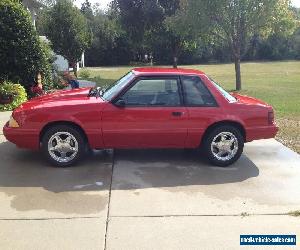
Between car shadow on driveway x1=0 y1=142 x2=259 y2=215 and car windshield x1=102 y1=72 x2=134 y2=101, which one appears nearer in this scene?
car shadow on driveway x1=0 y1=142 x2=259 y2=215

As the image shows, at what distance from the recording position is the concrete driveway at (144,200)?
13.1 ft

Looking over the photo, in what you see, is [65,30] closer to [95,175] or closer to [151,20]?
[151,20]

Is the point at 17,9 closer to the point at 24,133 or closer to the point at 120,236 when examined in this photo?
the point at 24,133

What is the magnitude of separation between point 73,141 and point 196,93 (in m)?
1.99

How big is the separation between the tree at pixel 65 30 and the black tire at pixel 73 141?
16420 mm

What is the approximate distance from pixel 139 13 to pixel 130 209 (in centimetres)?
2163

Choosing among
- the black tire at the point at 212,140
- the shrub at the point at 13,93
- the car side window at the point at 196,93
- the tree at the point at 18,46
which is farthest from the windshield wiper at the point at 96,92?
the tree at the point at 18,46

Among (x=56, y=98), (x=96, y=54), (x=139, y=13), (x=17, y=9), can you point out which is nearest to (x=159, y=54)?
(x=96, y=54)

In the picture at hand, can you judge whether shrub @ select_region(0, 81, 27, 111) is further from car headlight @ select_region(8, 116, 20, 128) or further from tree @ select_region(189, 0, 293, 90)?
tree @ select_region(189, 0, 293, 90)

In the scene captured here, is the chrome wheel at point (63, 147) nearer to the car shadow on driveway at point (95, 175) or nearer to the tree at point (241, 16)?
the car shadow on driveway at point (95, 175)

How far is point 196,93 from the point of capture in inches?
243

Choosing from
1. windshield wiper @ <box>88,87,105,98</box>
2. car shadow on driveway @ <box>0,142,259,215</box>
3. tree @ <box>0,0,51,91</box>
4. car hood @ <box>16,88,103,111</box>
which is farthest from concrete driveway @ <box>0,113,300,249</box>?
tree @ <box>0,0,51,91</box>

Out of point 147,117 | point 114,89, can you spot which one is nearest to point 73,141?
point 114,89

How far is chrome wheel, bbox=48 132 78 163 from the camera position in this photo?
19.5 feet
